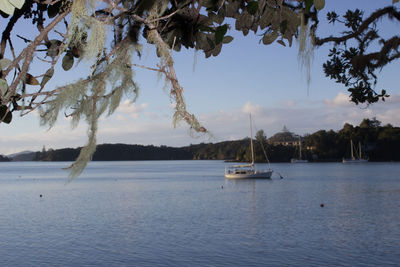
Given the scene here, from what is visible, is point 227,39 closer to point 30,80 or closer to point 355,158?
point 30,80

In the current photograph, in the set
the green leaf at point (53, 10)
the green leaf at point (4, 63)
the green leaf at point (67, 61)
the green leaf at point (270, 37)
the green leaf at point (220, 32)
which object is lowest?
the green leaf at point (4, 63)

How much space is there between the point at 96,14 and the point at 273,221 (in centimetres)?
2464

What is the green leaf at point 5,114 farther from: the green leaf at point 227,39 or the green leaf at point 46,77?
the green leaf at point 227,39

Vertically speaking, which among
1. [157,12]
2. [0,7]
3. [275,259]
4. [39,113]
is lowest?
[275,259]

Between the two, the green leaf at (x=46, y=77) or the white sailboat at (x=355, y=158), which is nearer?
the green leaf at (x=46, y=77)

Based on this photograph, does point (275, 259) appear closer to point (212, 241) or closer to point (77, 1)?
point (212, 241)

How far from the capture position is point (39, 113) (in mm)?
1528

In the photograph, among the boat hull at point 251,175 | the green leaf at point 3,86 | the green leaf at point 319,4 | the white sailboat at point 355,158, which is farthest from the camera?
the white sailboat at point 355,158

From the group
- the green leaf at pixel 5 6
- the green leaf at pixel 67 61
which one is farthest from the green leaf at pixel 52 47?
the green leaf at pixel 5 6

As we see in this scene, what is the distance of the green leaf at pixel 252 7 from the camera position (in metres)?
1.46

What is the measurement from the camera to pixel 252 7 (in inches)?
57.9

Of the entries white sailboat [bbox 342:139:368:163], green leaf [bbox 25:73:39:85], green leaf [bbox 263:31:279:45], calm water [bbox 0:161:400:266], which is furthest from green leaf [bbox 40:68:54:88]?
white sailboat [bbox 342:139:368:163]

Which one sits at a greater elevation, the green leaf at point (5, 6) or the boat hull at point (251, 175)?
the green leaf at point (5, 6)

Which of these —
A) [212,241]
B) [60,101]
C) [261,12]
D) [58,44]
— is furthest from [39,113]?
[212,241]
